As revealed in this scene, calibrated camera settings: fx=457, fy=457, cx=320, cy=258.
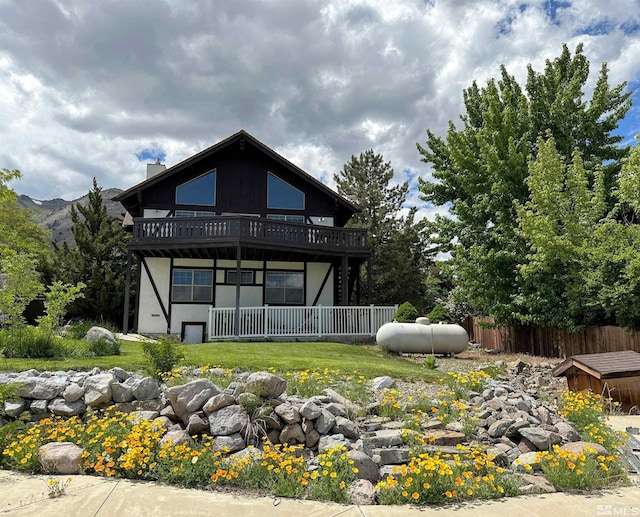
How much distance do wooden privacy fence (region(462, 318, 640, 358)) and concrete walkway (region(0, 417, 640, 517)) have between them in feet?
34.3

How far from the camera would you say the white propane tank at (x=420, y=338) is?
1363 centimetres

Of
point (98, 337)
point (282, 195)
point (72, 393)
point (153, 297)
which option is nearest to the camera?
point (72, 393)

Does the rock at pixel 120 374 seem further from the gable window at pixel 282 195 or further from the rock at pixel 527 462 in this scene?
the gable window at pixel 282 195

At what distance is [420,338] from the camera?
536 inches

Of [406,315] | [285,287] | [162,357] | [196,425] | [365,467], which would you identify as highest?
[285,287]

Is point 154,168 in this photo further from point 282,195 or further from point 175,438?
point 175,438

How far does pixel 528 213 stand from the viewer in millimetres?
13922

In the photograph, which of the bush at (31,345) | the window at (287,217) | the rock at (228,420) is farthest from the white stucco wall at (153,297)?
the rock at (228,420)

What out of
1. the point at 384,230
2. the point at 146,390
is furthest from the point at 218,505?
the point at 384,230

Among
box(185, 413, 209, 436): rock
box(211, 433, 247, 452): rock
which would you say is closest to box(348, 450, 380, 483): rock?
box(211, 433, 247, 452): rock

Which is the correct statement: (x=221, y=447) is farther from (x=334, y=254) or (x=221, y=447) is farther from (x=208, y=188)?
(x=208, y=188)

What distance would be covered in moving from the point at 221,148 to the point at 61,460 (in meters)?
16.0

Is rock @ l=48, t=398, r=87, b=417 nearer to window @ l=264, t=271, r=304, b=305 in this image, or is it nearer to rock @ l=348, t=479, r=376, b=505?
rock @ l=348, t=479, r=376, b=505

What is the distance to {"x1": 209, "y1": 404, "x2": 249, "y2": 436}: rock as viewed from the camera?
5.36 meters
